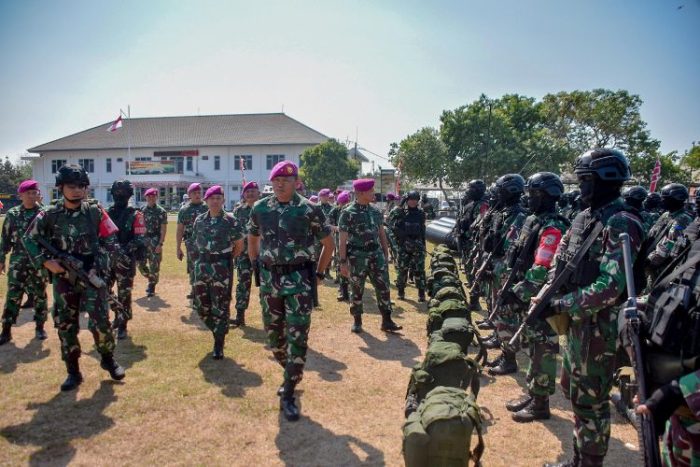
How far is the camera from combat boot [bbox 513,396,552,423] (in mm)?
4387

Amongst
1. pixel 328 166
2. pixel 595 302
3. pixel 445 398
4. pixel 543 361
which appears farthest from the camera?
pixel 328 166

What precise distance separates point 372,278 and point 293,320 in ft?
10.4

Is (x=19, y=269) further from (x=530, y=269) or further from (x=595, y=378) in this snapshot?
(x=595, y=378)

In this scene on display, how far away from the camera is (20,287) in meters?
6.45

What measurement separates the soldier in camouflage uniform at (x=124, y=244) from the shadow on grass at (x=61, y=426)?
7.12ft

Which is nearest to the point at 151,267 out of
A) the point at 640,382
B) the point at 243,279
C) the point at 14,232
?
the point at 14,232

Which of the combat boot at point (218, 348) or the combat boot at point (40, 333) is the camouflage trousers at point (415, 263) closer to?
the combat boot at point (218, 348)

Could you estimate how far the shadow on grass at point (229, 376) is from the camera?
505 centimetres

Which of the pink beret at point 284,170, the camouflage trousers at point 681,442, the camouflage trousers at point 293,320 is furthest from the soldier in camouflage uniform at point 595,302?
the pink beret at point 284,170

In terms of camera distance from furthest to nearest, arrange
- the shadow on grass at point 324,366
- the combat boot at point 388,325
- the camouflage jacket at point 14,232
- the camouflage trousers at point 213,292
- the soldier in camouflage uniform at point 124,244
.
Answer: the combat boot at point 388,325 → the soldier in camouflage uniform at point 124,244 → the camouflage jacket at point 14,232 → the camouflage trousers at point 213,292 → the shadow on grass at point 324,366

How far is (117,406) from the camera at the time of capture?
4.57 metres

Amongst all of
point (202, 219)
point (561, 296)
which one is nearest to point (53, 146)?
point (202, 219)

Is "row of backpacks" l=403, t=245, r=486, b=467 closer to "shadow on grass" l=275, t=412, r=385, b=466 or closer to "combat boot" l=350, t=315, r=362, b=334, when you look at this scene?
"shadow on grass" l=275, t=412, r=385, b=466

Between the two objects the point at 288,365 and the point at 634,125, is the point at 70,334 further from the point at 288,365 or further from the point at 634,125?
the point at 634,125
